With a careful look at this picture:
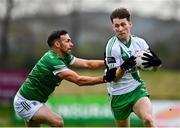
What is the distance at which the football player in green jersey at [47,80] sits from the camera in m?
10.5

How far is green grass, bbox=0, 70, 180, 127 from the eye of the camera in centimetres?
2203

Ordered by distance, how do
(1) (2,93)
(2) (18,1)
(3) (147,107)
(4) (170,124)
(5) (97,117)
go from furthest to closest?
(2) (18,1) → (1) (2,93) → (5) (97,117) → (4) (170,124) → (3) (147,107)

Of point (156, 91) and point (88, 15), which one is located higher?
point (88, 15)

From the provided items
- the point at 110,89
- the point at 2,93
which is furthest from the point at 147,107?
the point at 2,93

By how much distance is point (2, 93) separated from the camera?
22578 mm

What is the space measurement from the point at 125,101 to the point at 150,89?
14.6m

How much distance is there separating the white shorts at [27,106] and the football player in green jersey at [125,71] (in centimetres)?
125

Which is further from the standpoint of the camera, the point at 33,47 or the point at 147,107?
the point at 33,47

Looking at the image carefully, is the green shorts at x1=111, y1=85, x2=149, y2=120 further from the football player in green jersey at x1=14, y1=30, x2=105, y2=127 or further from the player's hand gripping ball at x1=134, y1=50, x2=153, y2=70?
the football player in green jersey at x1=14, y1=30, x2=105, y2=127

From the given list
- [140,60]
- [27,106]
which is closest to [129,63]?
[140,60]

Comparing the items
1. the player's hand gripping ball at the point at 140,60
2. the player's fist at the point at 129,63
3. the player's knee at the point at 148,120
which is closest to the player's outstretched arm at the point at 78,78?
the player's fist at the point at 129,63

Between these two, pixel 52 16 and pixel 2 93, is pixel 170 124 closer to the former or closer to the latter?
pixel 2 93

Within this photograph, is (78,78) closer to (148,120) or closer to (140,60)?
(140,60)

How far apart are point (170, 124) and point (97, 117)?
3.79 m
